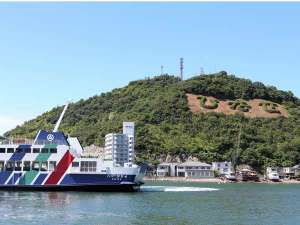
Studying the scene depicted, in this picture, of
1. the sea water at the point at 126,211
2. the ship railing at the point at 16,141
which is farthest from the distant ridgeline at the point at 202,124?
the sea water at the point at 126,211

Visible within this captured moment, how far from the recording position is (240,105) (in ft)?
616

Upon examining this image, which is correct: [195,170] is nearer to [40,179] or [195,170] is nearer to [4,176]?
[40,179]

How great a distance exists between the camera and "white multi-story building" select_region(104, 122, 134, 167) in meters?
158

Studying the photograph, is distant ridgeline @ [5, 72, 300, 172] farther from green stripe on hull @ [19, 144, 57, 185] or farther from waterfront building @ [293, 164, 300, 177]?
green stripe on hull @ [19, 144, 57, 185]

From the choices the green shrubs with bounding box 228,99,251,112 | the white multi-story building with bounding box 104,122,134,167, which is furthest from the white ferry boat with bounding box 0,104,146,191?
the green shrubs with bounding box 228,99,251,112

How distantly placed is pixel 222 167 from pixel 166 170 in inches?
633

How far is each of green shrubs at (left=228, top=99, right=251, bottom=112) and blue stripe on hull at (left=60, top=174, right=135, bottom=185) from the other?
13093 centimetres

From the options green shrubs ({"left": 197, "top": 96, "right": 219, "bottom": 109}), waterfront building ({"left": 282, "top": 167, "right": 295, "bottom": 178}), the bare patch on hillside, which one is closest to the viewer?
waterfront building ({"left": 282, "top": 167, "right": 295, "bottom": 178})

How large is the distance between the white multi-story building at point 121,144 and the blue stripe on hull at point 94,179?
96.8 meters

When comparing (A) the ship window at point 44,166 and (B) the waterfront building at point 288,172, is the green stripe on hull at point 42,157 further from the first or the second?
(B) the waterfront building at point 288,172

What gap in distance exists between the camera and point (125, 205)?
152 feet

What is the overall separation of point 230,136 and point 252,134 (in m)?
8.22

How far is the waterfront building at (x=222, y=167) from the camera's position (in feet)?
492

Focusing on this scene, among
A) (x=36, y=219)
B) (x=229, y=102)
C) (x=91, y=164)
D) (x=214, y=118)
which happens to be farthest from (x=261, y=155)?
(x=36, y=219)
